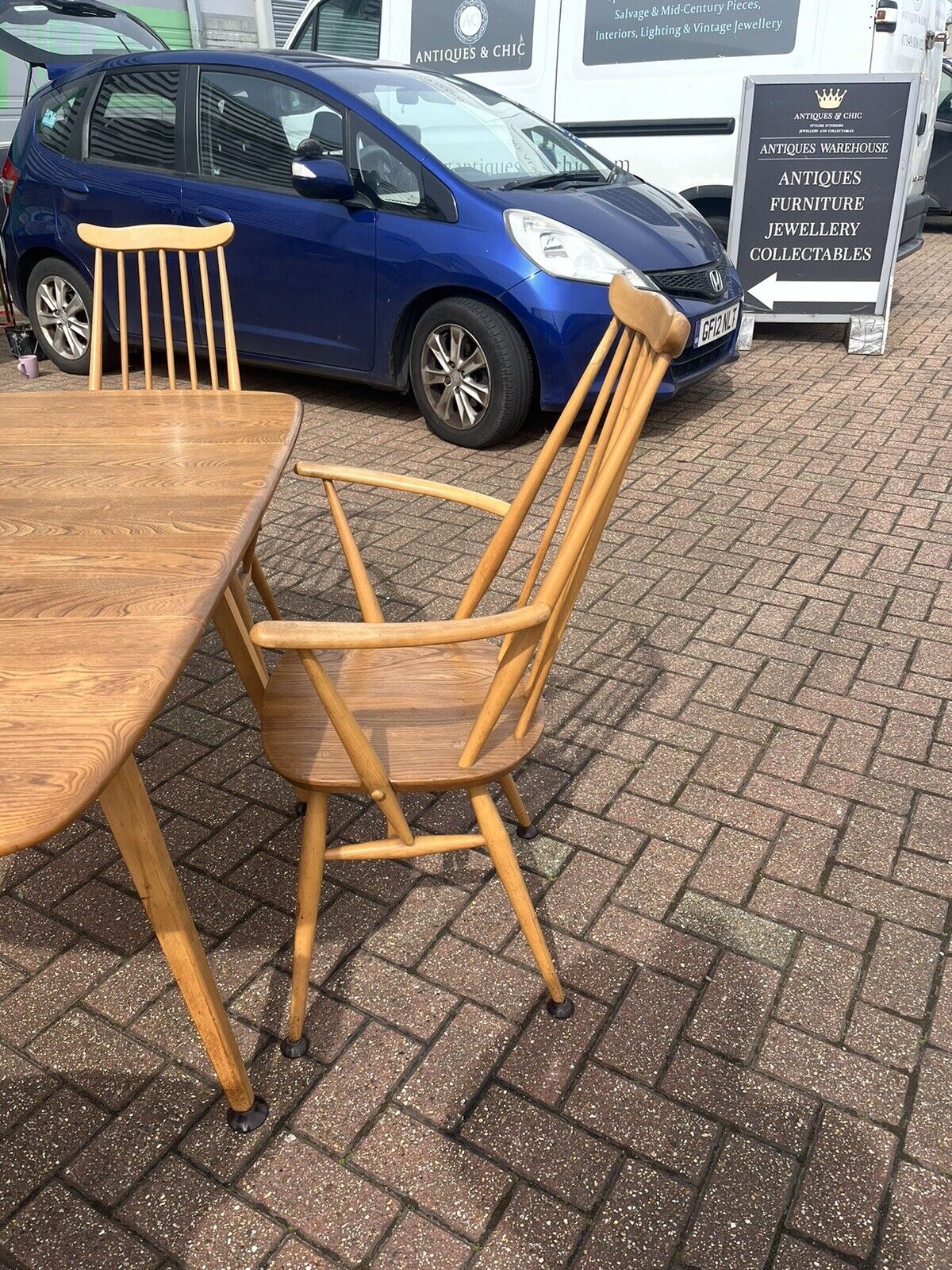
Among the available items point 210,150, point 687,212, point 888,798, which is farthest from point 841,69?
point 888,798

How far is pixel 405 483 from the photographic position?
2125mm

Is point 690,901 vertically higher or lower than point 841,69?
lower

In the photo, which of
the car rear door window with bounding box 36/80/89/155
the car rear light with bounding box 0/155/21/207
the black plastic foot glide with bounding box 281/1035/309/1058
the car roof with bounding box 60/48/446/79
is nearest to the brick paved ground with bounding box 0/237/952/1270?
the black plastic foot glide with bounding box 281/1035/309/1058

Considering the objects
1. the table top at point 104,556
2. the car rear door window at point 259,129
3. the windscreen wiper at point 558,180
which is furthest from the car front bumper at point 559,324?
the table top at point 104,556

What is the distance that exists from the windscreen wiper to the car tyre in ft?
8.70

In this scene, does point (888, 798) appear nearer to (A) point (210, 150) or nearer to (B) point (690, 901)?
(B) point (690, 901)

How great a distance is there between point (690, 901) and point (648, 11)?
20.0 ft

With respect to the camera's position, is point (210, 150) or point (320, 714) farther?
point (210, 150)

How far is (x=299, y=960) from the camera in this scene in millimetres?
1837

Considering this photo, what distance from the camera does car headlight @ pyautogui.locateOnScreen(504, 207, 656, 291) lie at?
4.57m

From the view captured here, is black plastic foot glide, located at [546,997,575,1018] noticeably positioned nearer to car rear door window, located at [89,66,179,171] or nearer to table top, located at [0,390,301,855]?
table top, located at [0,390,301,855]

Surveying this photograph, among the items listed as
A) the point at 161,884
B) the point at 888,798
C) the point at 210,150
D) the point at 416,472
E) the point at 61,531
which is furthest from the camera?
the point at 210,150

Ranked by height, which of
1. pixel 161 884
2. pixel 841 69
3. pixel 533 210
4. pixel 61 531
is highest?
pixel 841 69

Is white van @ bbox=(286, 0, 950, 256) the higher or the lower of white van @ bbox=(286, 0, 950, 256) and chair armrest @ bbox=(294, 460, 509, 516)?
the higher
